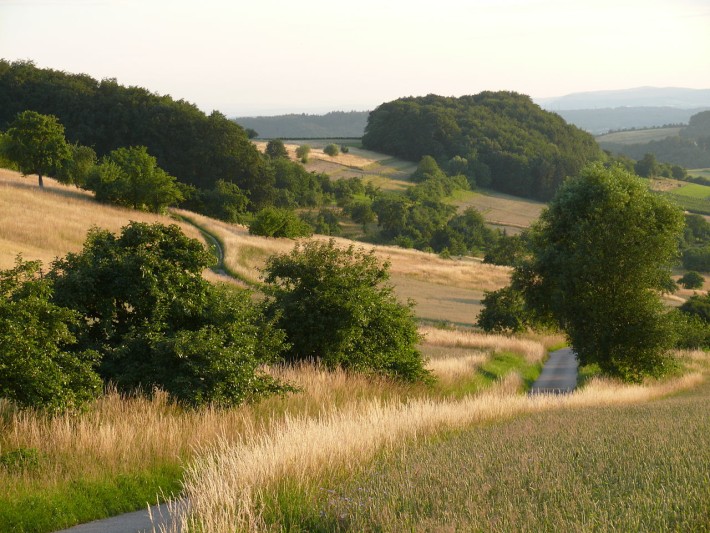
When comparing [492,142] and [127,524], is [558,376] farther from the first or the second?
[492,142]

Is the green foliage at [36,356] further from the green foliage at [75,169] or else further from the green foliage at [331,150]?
the green foliage at [331,150]

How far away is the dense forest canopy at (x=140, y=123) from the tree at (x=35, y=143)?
37.2 meters

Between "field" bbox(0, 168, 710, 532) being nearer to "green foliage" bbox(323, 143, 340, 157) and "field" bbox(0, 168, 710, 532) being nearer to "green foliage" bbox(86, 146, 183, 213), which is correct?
"green foliage" bbox(86, 146, 183, 213)

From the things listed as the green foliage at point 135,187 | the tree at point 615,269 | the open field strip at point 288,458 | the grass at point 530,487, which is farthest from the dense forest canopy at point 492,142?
the grass at point 530,487

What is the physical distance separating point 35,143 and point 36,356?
58.2 metres

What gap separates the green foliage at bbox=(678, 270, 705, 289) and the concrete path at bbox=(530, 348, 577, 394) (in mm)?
49597

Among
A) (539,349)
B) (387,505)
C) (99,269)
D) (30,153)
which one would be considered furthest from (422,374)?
(30,153)

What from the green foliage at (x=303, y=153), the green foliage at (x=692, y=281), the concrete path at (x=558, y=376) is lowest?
the green foliage at (x=692, y=281)

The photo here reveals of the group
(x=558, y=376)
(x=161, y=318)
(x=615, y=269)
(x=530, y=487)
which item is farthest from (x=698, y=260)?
(x=530, y=487)

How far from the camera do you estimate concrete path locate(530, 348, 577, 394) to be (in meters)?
28.1

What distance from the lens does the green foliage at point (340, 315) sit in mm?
18531

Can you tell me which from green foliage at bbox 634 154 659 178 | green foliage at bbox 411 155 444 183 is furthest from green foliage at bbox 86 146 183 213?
green foliage at bbox 634 154 659 178

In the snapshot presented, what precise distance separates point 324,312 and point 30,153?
53060 millimetres

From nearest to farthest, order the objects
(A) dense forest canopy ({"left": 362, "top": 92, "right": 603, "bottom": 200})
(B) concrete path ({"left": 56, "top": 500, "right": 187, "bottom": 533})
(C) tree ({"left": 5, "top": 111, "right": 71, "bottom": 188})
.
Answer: (B) concrete path ({"left": 56, "top": 500, "right": 187, "bottom": 533}) < (C) tree ({"left": 5, "top": 111, "right": 71, "bottom": 188}) < (A) dense forest canopy ({"left": 362, "top": 92, "right": 603, "bottom": 200})
